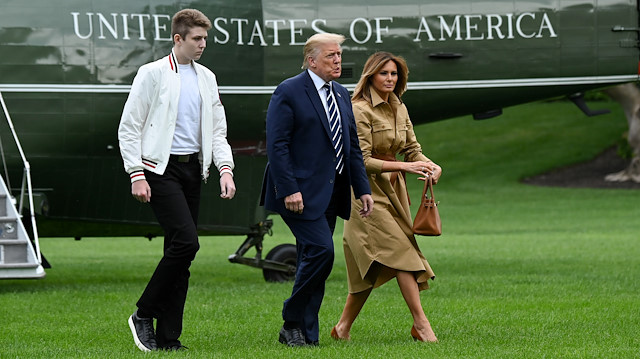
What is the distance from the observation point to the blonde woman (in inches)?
275

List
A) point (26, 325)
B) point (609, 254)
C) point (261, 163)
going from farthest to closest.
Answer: point (609, 254) < point (261, 163) < point (26, 325)

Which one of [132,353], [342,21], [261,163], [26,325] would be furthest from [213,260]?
[132,353]

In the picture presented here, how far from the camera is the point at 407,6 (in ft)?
35.7

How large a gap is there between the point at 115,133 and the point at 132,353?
4560 mm

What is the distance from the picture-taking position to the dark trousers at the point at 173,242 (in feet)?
21.0

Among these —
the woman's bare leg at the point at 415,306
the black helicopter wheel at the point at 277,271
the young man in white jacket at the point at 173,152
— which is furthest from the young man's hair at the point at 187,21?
the black helicopter wheel at the point at 277,271

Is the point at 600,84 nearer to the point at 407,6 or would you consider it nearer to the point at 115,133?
the point at 407,6

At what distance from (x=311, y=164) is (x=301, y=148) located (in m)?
0.12

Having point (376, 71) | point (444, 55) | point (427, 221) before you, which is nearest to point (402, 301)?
point (427, 221)

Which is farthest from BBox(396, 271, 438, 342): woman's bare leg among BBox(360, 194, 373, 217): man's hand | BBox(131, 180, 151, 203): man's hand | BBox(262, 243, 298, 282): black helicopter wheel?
BBox(262, 243, 298, 282): black helicopter wheel

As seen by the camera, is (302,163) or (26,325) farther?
(26,325)

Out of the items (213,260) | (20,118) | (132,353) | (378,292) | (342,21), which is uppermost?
(342,21)

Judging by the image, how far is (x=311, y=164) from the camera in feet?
21.7

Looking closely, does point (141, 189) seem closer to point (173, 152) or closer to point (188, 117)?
point (173, 152)
